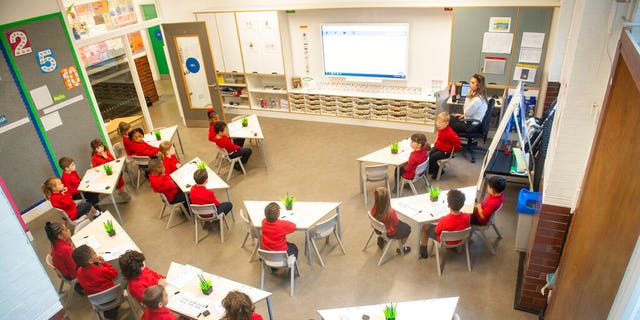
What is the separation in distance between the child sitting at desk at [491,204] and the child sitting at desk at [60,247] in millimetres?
4743

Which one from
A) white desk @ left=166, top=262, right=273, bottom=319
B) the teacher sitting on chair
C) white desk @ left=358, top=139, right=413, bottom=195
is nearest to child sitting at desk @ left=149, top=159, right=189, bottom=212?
white desk @ left=166, top=262, right=273, bottom=319

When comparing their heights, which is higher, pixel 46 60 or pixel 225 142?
pixel 46 60

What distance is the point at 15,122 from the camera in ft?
20.6

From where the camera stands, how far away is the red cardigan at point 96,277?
4293 millimetres

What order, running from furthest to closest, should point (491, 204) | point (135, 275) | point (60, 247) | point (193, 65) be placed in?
point (193, 65), point (491, 204), point (60, 247), point (135, 275)

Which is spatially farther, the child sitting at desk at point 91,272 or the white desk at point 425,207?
the white desk at point 425,207

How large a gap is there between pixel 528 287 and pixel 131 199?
239 inches

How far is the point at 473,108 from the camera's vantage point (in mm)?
6988

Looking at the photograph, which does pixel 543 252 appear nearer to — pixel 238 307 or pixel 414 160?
pixel 414 160

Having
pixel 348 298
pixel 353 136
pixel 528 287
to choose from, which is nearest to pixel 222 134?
pixel 353 136

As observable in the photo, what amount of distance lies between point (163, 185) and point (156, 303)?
260 centimetres

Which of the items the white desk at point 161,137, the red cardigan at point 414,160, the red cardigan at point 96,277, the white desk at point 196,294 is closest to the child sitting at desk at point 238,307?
the white desk at point 196,294

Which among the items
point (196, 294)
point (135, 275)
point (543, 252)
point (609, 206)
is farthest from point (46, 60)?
point (609, 206)

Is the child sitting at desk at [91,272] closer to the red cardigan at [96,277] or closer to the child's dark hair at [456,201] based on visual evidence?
the red cardigan at [96,277]
